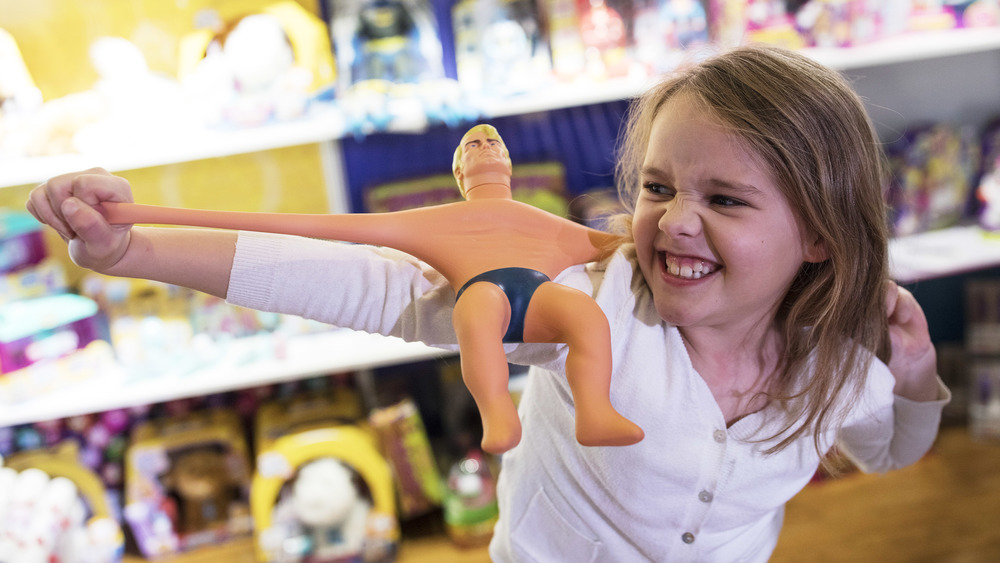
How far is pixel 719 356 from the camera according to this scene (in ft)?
2.40

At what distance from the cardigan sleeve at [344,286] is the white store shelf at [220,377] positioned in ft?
2.47

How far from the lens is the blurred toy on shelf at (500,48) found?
4.85 ft

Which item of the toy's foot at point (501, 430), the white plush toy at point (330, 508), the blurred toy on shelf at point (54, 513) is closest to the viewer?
the toy's foot at point (501, 430)

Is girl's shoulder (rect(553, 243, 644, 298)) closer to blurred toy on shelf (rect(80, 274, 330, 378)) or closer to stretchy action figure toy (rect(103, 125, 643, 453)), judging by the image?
stretchy action figure toy (rect(103, 125, 643, 453))

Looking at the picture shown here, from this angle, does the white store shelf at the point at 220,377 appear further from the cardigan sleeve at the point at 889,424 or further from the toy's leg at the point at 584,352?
the toy's leg at the point at 584,352

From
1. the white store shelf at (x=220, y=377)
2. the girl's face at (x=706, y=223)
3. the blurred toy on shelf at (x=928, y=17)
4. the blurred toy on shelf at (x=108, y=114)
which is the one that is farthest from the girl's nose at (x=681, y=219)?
the blurred toy on shelf at (x=928, y=17)

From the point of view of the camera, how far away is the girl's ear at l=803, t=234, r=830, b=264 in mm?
645

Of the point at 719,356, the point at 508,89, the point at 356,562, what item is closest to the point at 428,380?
the point at 356,562

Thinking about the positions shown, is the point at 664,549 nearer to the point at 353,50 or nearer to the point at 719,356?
the point at 719,356

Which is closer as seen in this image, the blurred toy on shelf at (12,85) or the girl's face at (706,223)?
the girl's face at (706,223)

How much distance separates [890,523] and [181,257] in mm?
1626

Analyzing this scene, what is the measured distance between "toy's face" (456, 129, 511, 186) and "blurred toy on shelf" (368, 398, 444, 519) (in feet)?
3.43

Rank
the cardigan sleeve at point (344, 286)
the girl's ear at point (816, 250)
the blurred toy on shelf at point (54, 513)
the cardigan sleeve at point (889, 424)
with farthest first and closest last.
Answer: the blurred toy on shelf at point (54, 513) → the cardigan sleeve at point (889, 424) → the girl's ear at point (816, 250) → the cardigan sleeve at point (344, 286)

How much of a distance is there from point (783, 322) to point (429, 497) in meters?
1.02
